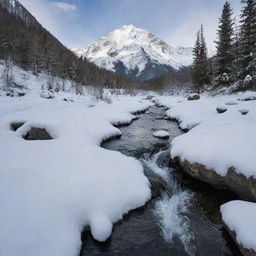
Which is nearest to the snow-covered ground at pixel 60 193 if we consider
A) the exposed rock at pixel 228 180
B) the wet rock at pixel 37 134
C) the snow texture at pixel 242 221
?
the wet rock at pixel 37 134

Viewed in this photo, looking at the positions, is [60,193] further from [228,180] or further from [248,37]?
[248,37]

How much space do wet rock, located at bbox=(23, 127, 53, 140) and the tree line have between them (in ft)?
68.2

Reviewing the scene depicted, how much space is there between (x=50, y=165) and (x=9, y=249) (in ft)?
8.97

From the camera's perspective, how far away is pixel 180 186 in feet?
20.7

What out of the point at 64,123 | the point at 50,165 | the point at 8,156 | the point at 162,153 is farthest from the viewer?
the point at 64,123

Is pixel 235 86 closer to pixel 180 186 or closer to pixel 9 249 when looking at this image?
pixel 180 186

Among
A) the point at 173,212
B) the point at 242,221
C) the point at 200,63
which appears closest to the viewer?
the point at 242,221

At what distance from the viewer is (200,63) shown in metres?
34.2

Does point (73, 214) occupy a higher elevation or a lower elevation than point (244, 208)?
lower

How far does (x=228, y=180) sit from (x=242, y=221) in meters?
1.62

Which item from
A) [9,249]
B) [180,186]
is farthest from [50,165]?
[180,186]

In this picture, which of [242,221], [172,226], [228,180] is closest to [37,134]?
[172,226]

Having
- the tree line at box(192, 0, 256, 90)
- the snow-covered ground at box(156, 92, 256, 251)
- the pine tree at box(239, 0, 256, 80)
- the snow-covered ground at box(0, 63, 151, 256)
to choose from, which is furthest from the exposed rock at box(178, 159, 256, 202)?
the pine tree at box(239, 0, 256, 80)

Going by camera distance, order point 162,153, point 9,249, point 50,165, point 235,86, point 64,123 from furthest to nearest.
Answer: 1. point 235,86
2. point 64,123
3. point 162,153
4. point 50,165
5. point 9,249
